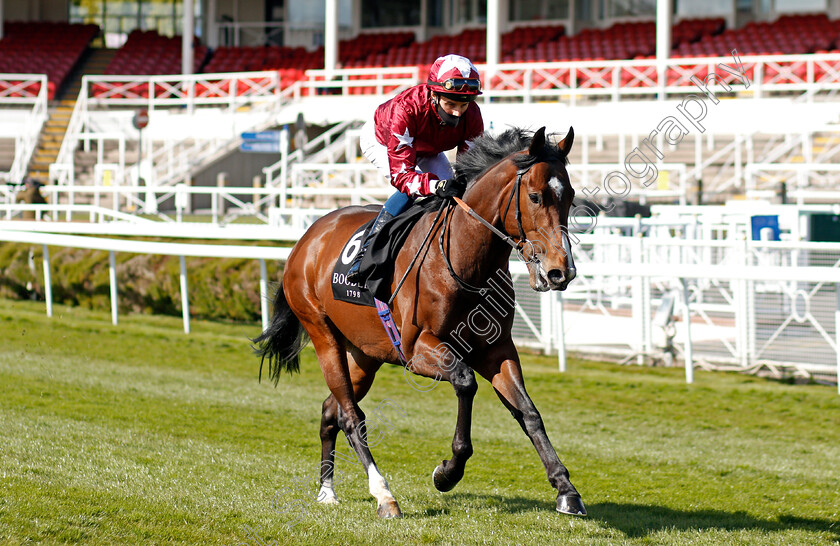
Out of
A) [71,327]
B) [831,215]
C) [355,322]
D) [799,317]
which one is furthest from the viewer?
[831,215]

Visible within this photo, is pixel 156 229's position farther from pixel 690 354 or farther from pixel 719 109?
pixel 719 109

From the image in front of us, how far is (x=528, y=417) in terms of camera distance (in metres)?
3.50

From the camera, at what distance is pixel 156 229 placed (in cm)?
1064

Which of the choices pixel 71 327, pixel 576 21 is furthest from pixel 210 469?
pixel 576 21

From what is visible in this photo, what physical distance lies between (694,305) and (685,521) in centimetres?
460

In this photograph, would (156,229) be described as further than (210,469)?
Yes

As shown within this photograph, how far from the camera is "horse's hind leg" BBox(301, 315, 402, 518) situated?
12.6 feet

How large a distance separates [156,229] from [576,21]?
16894mm

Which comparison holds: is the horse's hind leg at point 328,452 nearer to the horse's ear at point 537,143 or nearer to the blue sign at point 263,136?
the horse's ear at point 537,143

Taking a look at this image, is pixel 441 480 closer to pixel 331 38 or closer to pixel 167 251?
pixel 167 251

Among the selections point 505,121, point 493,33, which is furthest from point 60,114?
point 505,121

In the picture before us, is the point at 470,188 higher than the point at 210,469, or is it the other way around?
the point at 470,188

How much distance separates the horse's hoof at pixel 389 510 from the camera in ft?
12.3

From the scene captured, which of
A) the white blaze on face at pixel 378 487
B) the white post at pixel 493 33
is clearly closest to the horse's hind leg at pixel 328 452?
the white blaze on face at pixel 378 487
